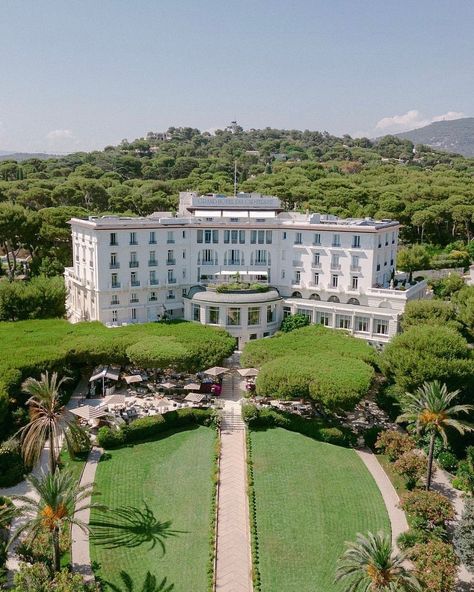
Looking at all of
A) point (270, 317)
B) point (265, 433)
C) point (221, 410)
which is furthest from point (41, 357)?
point (270, 317)

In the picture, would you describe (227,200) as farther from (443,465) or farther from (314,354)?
(443,465)

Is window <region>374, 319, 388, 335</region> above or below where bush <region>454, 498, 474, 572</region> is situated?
above

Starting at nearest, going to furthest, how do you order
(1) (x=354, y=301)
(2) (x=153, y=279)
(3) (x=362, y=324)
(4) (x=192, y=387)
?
(4) (x=192, y=387) < (3) (x=362, y=324) < (1) (x=354, y=301) < (2) (x=153, y=279)

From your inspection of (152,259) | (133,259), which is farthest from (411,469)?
(133,259)

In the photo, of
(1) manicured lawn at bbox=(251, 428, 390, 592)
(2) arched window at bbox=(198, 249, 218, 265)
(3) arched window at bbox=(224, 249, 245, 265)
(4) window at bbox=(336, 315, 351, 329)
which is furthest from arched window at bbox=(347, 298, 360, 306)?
(1) manicured lawn at bbox=(251, 428, 390, 592)

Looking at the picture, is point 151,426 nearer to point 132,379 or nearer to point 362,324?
point 132,379

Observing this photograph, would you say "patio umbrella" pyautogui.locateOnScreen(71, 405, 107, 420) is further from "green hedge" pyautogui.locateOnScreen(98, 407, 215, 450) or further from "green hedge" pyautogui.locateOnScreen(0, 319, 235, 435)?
"green hedge" pyautogui.locateOnScreen(0, 319, 235, 435)
